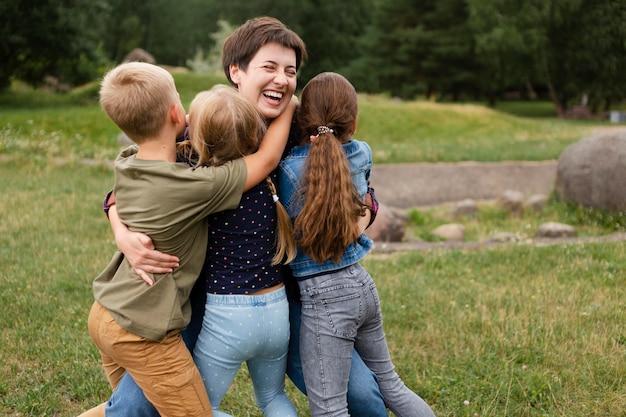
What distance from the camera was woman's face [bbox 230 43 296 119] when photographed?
2758mm

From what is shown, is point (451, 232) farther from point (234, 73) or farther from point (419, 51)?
point (419, 51)

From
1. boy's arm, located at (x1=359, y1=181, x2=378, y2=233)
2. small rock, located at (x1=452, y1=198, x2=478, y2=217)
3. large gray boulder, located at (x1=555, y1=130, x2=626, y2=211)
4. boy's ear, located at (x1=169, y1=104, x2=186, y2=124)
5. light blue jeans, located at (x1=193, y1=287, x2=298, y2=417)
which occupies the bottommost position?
small rock, located at (x1=452, y1=198, x2=478, y2=217)

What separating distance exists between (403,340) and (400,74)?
1391 inches

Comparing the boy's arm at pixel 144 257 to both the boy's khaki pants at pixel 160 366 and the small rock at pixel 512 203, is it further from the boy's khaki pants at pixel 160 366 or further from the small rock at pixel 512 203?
the small rock at pixel 512 203

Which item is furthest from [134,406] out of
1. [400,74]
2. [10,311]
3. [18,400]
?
[400,74]

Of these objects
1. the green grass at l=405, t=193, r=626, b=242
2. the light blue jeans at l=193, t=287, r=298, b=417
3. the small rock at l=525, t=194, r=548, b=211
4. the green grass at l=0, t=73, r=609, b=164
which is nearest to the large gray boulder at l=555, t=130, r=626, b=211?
the green grass at l=405, t=193, r=626, b=242

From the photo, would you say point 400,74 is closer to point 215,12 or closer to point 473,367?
point 215,12

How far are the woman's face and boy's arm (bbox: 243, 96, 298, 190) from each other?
6 centimetres

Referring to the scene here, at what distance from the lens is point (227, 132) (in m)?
2.53

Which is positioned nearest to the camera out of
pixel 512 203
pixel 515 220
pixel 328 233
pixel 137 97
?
pixel 137 97

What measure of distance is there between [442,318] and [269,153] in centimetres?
315

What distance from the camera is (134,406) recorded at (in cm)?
265

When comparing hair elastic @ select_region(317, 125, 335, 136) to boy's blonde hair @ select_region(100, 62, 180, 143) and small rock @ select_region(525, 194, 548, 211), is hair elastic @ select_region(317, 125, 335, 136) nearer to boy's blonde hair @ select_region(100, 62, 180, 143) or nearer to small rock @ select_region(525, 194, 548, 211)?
boy's blonde hair @ select_region(100, 62, 180, 143)

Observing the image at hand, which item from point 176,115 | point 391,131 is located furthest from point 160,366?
point 391,131
